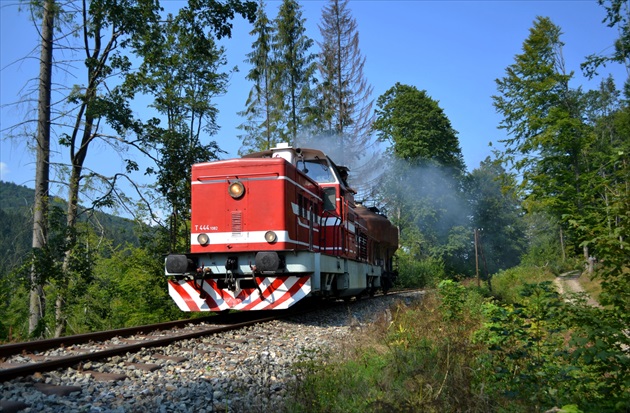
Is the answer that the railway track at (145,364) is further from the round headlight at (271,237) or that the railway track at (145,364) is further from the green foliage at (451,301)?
the green foliage at (451,301)

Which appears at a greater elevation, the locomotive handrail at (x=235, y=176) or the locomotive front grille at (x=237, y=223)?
the locomotive handrail at (x=235, y=176)

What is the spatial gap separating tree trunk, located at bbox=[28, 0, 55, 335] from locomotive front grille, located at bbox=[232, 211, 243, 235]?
445cm

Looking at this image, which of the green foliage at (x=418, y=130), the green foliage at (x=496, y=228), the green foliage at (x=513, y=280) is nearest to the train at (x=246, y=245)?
the green foliage at (x=513, y=280)

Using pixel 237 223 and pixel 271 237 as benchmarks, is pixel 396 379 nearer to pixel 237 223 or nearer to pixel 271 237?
pixel 271 237

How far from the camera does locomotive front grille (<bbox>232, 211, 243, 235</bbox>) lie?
8984 millimetres

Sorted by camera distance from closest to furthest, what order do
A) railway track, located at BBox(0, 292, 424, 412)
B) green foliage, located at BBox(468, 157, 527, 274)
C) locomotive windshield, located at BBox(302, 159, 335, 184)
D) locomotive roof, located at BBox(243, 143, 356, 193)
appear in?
1. railway track, located at BBox(0, 292, 424, 412)
2. locomotive roof, located at BBox(243, 143, 356, 193)
3. locomotive windshield, located at BBox(302, 159, 335, 184)
4. green foliage, located at BBox(468, 157, 527, 274)

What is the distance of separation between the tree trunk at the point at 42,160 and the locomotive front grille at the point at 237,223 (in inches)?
175

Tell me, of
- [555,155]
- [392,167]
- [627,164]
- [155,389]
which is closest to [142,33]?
[155,389]

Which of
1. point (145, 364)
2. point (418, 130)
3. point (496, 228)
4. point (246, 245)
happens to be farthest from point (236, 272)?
point (496, 228)

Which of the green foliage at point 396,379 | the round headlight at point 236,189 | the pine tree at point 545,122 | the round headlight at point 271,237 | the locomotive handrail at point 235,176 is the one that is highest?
the pine tree at point 545,122

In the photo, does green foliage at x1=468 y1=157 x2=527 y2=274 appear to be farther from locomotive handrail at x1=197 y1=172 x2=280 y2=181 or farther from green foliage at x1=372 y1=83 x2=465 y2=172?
locomotive handrail at x1=197 y1=172 x2=280 y2=181

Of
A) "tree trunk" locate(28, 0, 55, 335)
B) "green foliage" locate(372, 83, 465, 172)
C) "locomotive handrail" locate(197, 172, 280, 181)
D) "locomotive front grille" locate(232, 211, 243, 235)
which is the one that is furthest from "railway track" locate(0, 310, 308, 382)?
"green foliage" locate(372, 83, 465, 172)

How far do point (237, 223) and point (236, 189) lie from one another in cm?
62

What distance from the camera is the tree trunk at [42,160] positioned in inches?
416
